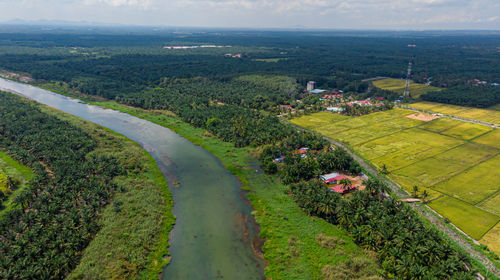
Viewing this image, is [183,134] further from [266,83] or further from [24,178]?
[266,83]

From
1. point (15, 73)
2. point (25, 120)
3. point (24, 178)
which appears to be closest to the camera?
point (24, 178)

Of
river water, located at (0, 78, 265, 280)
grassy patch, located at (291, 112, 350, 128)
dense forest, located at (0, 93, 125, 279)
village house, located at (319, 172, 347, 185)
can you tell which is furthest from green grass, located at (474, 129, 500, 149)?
dense forest, located at (0, 93, 125, 279)

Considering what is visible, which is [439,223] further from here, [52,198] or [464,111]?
[464,111]

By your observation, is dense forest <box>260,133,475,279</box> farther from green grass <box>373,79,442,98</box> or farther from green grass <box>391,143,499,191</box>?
green grass <box>373,79,442,98</box>

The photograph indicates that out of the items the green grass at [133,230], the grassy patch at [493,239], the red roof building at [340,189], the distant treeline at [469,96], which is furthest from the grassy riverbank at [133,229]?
the distant treeline at [469,96]

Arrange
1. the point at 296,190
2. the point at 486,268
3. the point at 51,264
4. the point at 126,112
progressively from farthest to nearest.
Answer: the point at 126,112 → the point at 296,190 → the point at 486,268 → the point at 51,264

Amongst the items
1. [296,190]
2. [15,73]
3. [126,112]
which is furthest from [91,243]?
[15,73]
